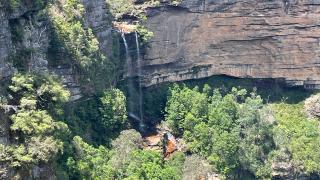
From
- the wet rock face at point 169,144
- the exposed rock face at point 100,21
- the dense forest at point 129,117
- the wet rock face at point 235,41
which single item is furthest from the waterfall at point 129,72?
the wet rock face at point 169,144

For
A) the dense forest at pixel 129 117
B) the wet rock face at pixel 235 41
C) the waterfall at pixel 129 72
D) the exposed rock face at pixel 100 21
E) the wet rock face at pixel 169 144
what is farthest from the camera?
the wet rock face at pixel 235 41

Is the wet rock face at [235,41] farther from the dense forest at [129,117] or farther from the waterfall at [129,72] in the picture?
the waterfall at [129,72]

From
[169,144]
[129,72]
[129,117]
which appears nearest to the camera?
[169,144]

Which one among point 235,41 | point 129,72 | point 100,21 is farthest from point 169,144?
point 235,41

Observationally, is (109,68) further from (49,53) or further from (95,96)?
(49,53)

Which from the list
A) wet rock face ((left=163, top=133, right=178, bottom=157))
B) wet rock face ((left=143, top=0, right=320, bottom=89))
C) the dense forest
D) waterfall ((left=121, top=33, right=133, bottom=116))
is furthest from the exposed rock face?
wet rock face ((left=163, top=133, right=178, bottom=157))

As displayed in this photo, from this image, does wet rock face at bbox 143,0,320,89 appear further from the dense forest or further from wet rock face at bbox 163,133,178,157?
wet rock face at bbox 163,133,178,157

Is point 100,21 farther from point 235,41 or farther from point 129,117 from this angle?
point 235,41
